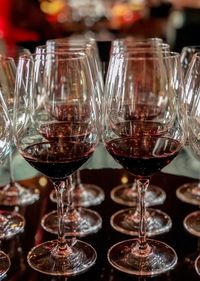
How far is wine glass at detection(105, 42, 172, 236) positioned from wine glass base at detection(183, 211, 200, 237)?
0.08 ft

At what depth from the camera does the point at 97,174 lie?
1.05 metres

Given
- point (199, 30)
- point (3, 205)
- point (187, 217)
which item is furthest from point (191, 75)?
point (199, 30)

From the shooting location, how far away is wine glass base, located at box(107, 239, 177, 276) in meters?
0.74

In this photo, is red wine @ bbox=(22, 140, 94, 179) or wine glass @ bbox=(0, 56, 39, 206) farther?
wine glass @ bbox=(0, 56, 39, 206)

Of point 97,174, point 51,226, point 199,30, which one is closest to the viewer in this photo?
point 51,226

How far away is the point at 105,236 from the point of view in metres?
0.85

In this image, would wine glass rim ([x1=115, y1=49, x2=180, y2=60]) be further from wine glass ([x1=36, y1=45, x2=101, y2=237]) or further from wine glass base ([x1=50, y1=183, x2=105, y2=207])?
wine glass base ([x1=50, y1=183, x2=105, y2=207])

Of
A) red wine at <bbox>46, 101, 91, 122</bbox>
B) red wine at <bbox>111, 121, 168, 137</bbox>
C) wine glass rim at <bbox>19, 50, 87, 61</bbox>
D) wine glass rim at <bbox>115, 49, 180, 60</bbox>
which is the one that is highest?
wine glass rim at <bbox>19, 50, 87, 61</bbox>

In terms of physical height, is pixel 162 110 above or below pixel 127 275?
above

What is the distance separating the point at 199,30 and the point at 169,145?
375 centimetres

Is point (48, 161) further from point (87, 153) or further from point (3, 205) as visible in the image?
point (3, 205)

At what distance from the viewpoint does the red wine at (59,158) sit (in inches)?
30.0

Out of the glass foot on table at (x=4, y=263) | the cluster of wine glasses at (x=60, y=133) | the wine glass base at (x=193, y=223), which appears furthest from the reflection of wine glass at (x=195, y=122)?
the glass foot on table at (x=4, y=263)

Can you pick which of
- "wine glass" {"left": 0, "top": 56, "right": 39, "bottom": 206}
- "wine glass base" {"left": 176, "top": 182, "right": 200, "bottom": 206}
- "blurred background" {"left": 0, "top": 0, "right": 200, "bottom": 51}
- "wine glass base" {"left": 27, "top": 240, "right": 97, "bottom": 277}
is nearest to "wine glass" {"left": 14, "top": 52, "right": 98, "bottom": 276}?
"wine glass base" {"left": 27, "top": 240, "right": 97, "bottom": 277}
